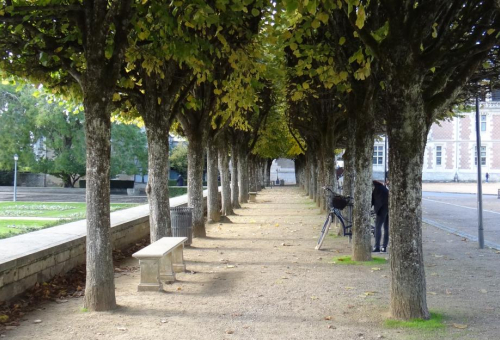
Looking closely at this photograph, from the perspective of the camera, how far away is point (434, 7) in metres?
5.90

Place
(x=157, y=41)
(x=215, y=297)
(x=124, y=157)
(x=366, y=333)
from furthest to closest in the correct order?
1. (x=124, y=157)
2. (x=157, y=41)
3. (x=215, y=297)
4. (x=366, y=333)

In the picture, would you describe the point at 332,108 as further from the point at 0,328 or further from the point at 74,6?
the point at 0,328

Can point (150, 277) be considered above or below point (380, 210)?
below

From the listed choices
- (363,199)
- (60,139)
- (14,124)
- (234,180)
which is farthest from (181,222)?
(14,124)

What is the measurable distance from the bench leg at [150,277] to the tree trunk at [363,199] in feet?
14.1

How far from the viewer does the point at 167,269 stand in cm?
881

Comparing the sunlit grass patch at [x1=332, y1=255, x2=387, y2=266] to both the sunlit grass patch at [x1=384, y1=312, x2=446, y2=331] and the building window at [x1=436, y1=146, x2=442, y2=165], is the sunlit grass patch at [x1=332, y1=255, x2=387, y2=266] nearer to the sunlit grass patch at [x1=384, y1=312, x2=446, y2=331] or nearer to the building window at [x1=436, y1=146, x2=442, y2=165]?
the sunlit grass patch at [x1=384, y1=312, x2=446, y2=331]

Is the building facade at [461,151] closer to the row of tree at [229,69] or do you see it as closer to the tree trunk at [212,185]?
the tree trunk at [212,185]

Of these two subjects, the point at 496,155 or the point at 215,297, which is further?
the point at 496,155

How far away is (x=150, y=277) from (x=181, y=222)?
470 centimetres

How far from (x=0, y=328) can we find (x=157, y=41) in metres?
4.89

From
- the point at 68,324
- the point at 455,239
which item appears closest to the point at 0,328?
the point at 68,324

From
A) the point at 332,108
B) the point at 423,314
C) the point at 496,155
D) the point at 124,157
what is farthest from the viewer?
the point at 496,155

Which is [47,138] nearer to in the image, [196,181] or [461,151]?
[196,181]
